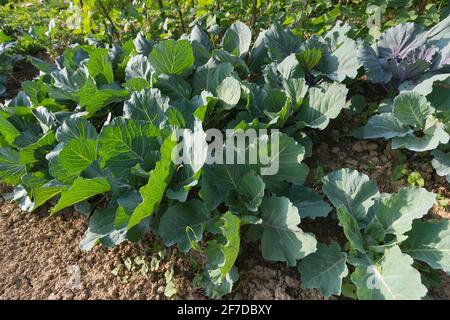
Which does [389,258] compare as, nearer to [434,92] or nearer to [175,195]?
[175,195]

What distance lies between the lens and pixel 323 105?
82.5 inches

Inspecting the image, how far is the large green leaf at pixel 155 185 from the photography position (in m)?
1.58

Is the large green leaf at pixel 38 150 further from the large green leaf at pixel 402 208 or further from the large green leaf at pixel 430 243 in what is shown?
the large green leaf at pixel 430 243

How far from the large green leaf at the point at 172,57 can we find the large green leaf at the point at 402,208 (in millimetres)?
1403

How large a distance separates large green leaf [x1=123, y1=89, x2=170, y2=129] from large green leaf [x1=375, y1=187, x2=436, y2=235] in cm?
123

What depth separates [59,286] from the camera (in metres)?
1.86

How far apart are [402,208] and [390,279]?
358mm

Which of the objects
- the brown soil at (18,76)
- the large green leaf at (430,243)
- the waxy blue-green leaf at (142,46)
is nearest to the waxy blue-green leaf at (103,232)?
the waxy blue-green leaf at (142,46)

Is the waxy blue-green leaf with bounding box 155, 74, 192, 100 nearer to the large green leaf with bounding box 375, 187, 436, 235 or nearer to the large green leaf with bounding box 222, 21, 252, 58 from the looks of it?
the large green leaf with bounding box 222, 21, 252, 58

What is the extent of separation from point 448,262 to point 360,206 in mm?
433

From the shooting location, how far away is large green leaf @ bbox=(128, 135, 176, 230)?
1.58 meters

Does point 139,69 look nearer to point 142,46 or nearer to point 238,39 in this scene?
point 142,46

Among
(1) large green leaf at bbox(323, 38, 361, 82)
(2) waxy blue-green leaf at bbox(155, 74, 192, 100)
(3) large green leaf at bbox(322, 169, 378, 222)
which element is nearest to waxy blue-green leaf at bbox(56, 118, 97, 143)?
(2) waxy blue-green leaf at bbox(155, 74, 192, 100)
